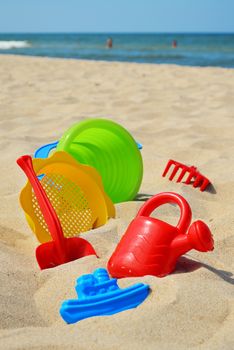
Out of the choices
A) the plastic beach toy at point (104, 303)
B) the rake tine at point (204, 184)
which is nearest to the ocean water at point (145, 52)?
the rake tine at point (204, 184)

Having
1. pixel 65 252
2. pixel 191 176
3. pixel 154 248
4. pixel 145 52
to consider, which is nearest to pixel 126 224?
pixel 65 252

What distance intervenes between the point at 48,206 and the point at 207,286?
537mm

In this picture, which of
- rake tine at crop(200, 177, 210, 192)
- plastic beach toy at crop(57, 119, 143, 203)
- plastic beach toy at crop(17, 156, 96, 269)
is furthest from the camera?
rake tine at crop(200, 177, 210, 192)

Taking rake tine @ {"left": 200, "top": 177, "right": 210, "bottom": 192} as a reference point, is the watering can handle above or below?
above

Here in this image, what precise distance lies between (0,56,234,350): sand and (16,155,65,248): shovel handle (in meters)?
0.11

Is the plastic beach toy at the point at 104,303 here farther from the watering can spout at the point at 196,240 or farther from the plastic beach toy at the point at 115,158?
the plastic beach toy at the point at 115,158

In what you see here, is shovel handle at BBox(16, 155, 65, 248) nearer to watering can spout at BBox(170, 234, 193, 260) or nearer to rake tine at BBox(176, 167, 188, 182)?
watering can spout at BBox(170, 234, 193, 260)

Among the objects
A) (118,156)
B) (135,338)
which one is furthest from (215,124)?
(135,338)

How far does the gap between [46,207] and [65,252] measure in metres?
0.14

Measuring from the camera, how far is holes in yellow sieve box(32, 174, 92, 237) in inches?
71.7

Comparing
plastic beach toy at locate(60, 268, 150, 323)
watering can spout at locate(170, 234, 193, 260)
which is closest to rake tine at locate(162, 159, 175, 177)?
watering can spout at locate(170, 234, 193, 260)

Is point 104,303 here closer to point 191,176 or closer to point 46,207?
point 46,207

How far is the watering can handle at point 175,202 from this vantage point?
142 centimetres

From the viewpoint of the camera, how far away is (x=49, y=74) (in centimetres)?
688
